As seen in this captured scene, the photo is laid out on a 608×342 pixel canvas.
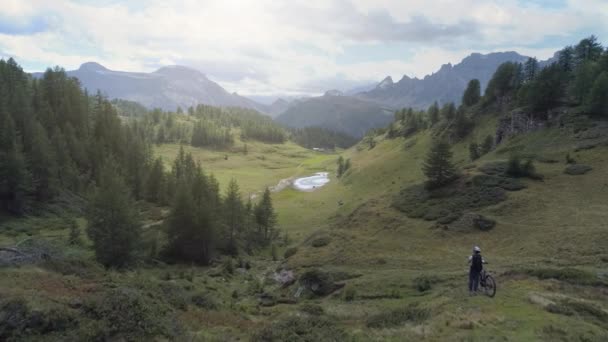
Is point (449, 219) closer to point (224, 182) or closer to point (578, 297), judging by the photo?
point (578, 297)

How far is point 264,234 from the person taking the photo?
7950cm

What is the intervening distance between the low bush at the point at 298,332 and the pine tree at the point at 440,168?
46111 millimetres

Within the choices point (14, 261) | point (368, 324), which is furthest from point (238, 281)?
point (368, 324)

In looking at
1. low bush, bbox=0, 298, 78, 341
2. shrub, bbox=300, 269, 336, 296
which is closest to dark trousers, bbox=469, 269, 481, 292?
shrub, bbox=300, 269, 336, 296

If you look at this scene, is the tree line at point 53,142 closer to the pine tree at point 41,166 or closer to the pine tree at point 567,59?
the pine tree at point 41,166

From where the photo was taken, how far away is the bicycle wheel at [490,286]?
22172mm

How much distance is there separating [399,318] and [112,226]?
119ft

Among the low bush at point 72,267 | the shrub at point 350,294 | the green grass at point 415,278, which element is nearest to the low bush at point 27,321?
the green grass at point 415,278

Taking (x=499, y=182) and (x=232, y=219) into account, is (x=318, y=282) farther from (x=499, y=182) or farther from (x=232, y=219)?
(x=499, y=182)

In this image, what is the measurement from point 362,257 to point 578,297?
2293cm

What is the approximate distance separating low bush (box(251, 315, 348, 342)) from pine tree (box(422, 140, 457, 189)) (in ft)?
151

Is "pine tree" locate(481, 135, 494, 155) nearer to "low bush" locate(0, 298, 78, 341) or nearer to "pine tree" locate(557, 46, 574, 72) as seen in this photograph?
"pine tree" locate(557, 46, 574, 72)

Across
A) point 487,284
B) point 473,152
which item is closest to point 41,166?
point 487,284

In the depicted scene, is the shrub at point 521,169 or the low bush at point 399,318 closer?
the low bush at point 399,318
